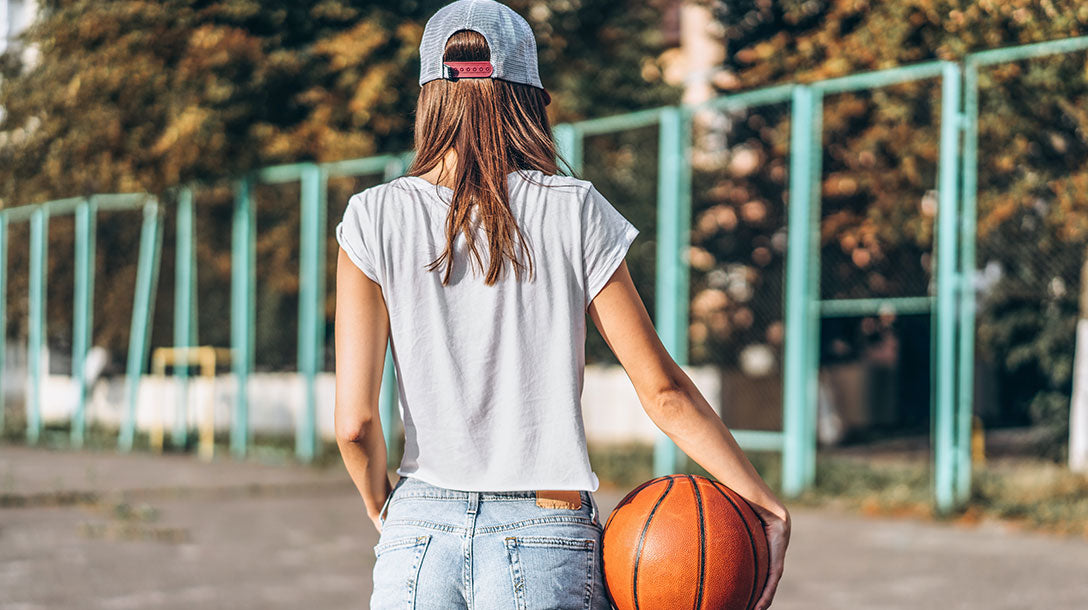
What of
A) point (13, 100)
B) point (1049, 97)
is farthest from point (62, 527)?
point (1049, 97)

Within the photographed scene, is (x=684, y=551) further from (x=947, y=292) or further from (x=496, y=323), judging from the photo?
(x=947, y=292)

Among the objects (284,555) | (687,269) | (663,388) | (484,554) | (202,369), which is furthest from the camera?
(202,369)

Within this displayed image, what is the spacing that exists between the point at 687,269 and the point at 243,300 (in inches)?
203

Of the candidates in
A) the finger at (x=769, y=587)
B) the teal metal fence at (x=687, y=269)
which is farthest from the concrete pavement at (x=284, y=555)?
the finger at (x=769, y=587)

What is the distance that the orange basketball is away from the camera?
2.21 m

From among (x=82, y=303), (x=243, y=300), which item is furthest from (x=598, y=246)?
(x=82, y=303)

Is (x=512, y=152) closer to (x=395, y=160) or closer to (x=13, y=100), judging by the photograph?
(x=13, y=100)

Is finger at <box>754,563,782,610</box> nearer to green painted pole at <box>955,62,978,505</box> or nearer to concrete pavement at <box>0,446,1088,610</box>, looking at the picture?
concrete pavement at <box>0,446,1088,610</box>

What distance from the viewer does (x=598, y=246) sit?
2.14 m

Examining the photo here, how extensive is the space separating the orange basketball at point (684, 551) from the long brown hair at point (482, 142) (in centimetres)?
46

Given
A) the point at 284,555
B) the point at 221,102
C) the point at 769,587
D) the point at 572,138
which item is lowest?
the point at 284,555

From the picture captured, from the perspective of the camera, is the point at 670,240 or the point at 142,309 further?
the point at 142,309

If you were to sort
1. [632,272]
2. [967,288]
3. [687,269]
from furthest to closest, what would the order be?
[632,272] → [687,269] → [967,288]

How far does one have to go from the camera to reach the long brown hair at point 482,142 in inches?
83.1
